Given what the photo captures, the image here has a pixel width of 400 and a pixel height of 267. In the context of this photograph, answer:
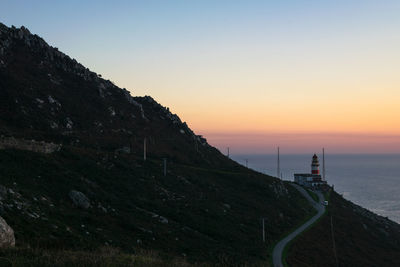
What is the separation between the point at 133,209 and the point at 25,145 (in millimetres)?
17889

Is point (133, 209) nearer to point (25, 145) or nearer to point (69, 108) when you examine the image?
point (25, 145)

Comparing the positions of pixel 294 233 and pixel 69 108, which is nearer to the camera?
pixel 294 233

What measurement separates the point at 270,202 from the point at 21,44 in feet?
283

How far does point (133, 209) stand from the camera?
3969 cm

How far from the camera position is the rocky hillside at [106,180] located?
27.2 meters

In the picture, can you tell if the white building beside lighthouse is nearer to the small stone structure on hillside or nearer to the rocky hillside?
the rocky hillside

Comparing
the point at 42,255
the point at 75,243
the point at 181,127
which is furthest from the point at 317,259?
the point at 181,127

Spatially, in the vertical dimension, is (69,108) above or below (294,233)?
above

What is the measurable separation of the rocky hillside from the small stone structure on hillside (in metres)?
0.14

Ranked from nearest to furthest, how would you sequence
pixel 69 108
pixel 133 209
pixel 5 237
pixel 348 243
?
pixel 5 237 → pixel 133 209 → pixel 348 243 → pixel 69 108

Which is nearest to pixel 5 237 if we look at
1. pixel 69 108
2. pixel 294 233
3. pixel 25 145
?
pixel 25 145

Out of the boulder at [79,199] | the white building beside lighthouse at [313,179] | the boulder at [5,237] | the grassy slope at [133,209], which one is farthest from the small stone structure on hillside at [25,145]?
the white building beside lighthouse at [313,179]

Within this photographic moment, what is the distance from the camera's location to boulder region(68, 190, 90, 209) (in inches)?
1335

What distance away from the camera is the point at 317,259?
158ft
